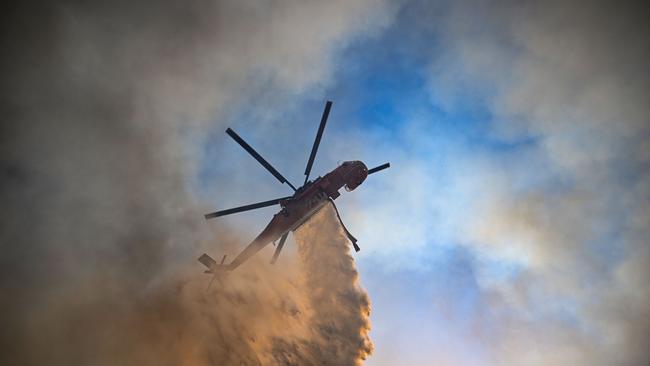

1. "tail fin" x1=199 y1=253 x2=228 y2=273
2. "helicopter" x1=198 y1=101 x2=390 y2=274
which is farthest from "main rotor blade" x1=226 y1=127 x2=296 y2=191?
"tail fin" x1=199 y1=253 x2=228 y2=273

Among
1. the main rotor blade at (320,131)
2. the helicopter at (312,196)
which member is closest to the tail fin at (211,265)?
the helicopter at (312,196)

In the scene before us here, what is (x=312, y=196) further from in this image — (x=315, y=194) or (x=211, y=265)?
(x=211, y=265)

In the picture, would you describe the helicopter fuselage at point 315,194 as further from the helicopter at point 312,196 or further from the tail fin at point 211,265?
the tail fin at point 211,265

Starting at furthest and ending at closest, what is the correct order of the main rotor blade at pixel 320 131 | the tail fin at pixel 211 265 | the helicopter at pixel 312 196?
the tail fin at pixel 211 265
the helicopter at pixel 312 196
the main rotor blade at pixel 320 131

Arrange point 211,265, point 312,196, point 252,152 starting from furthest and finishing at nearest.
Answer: point 211,265 < point 312,196 < point 252,152

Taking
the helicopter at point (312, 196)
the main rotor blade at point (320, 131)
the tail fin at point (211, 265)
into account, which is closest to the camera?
the main rotor blade at point (320, 131)

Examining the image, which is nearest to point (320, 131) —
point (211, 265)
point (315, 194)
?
point (315, 194)

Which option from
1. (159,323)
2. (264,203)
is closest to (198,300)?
(159,323)

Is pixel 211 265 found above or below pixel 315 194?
below

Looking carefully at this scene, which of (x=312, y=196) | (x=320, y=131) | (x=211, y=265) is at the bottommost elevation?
(x=211, y=265)

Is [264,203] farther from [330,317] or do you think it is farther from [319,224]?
[330,317]

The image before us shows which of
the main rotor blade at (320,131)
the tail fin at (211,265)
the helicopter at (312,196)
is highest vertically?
the main rotor blade at (320,131)
